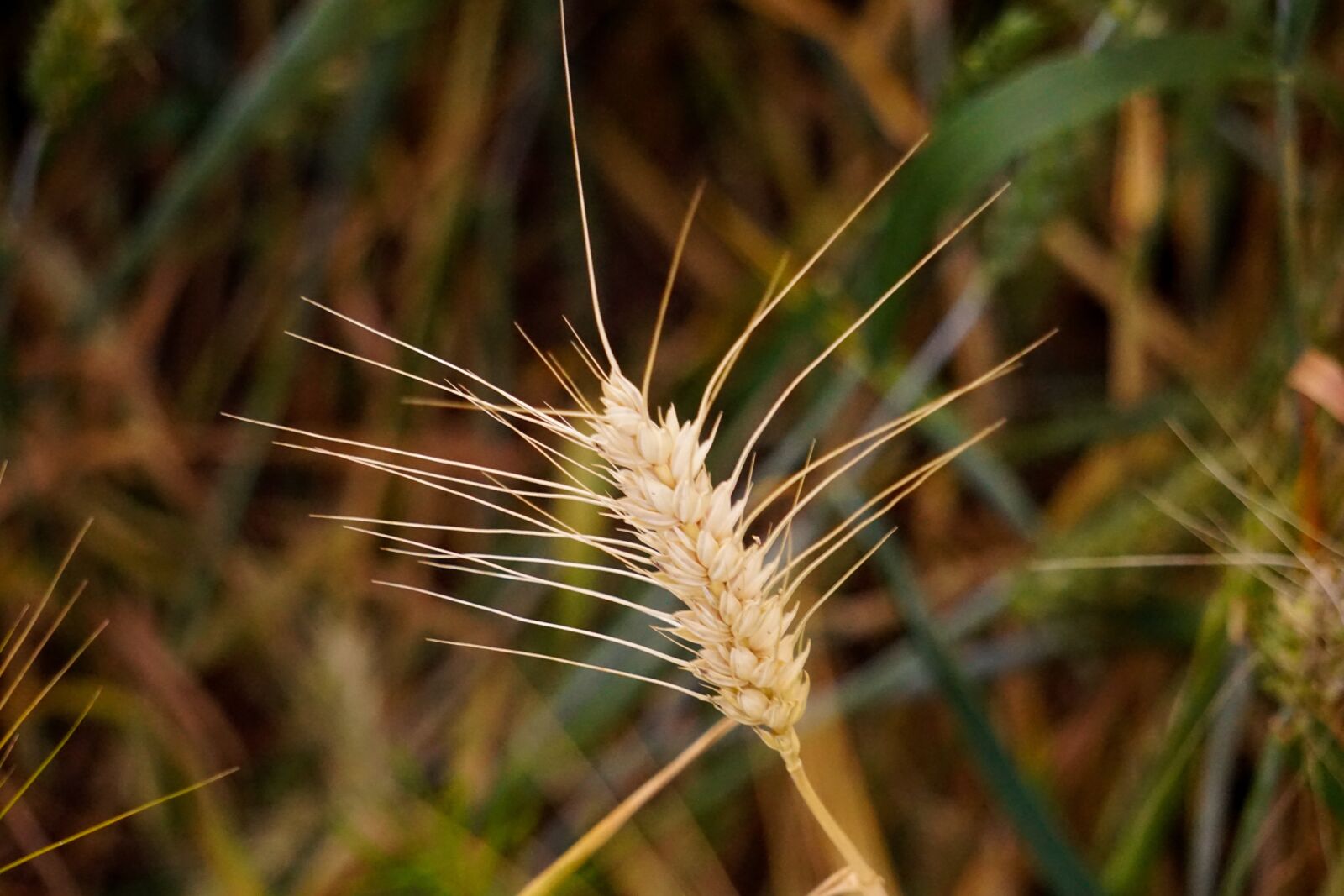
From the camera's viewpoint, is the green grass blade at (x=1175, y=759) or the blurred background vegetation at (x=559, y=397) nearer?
the green grass blade at (x=1175, y=759)

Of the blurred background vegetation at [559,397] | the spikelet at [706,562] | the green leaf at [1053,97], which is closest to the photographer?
the spikelet at [706,562]

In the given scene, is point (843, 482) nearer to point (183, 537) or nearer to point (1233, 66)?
point (1233, 66)

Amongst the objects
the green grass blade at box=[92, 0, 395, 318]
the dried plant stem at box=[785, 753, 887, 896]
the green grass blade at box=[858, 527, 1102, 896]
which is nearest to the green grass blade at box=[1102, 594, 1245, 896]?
the green grass blade at box=[858, 527, 1102, 896]

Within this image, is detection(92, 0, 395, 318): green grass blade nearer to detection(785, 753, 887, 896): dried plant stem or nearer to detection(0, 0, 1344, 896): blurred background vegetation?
detection(0, 0, 1344, 896): blurred background vegetation

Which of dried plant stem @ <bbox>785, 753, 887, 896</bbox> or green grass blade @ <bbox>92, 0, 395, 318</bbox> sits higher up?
green grass blade @ <bbox>92, 0, 395, 318</bbox>

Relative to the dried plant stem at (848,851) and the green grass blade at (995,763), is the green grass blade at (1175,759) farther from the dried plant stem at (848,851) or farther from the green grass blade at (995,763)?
the dried plant stem at (848,851)

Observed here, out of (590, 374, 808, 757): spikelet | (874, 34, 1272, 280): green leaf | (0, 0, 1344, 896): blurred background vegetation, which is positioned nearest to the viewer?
(590, 374, 808, 757): spikelet

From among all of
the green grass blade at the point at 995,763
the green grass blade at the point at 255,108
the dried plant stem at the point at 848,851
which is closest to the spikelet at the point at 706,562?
the dried plant stem at the point at 848,851

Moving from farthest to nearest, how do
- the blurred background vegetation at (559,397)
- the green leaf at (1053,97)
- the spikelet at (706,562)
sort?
the blurred background vegetation at (559,397) < the green leaf at (1053,97) < the spikelet at (706,562)

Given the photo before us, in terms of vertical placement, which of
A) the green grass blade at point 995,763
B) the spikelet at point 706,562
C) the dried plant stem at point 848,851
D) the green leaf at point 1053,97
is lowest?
the green grass blade at point 995,763
